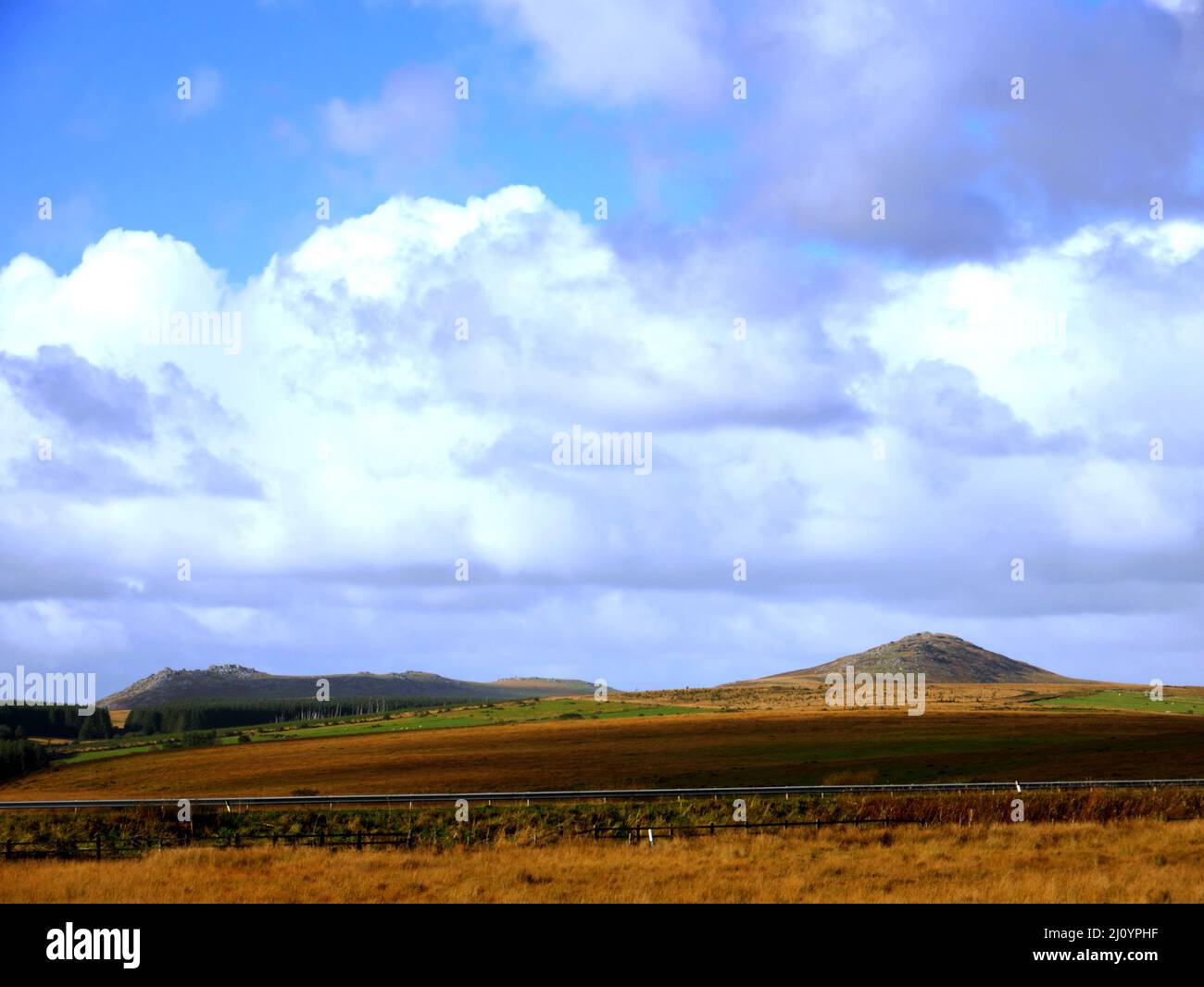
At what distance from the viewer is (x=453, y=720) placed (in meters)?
154

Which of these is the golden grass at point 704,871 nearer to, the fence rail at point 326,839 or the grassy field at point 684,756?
the fence rail at point 326,839

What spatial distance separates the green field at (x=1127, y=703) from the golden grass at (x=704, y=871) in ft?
357

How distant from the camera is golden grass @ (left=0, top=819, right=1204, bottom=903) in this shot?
29.2 m

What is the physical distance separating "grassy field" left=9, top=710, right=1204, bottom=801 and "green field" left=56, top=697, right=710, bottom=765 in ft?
42.4

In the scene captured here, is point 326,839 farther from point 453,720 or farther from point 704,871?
point 453,720

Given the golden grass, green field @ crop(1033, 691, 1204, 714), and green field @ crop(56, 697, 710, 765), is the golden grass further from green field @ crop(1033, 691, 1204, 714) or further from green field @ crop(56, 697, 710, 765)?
green field @ crop(1033, 691, 1204, 714)

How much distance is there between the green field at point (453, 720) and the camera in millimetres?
142625

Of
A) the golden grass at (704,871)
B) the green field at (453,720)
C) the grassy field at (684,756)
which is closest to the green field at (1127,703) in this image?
the grassy field at (684,756)

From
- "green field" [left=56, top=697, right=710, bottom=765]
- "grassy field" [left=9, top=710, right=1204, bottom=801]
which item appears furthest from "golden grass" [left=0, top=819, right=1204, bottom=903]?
"green field" [left=56, top=697, right=710, bottom=765]

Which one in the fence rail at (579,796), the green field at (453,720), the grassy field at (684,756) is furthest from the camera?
the green field at (453,720)

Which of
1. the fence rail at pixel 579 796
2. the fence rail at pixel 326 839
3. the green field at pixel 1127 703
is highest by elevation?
the fence rail at pixel 326 839
